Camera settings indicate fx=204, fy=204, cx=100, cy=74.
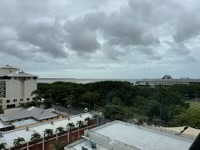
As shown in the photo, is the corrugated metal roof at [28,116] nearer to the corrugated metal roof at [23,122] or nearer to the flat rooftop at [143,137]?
the corrugated metal roof at [23,122]

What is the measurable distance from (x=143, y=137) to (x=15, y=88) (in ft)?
125

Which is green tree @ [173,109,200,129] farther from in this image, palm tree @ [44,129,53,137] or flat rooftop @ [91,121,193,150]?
palm tree @ [44,129,53,137]

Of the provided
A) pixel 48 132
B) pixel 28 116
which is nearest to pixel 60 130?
pixel 48 132

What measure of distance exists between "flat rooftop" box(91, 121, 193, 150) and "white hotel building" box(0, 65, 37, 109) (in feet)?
112

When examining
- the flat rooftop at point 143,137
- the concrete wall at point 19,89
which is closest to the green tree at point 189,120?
the flat rooftop at point 143,137

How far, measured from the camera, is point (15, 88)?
149 feet

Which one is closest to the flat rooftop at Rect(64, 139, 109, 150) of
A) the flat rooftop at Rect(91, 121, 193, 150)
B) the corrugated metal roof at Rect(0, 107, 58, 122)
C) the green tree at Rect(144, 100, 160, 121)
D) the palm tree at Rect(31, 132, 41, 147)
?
the flat rooftop at Rect(91, 121, 193, 150)

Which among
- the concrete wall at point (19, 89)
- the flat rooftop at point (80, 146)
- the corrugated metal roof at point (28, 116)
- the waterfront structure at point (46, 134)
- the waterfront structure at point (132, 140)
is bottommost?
the waterfront structure at point (46, 134)

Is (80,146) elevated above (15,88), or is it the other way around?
(15,88)

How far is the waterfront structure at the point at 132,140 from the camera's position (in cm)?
1245

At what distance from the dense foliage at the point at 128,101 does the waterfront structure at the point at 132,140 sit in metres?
11.0

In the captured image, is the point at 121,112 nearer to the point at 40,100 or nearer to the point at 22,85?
the point at 40,100

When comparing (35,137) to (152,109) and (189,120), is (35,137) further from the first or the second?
(152,109)

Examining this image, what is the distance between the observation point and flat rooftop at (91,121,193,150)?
12492 mm
